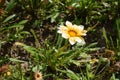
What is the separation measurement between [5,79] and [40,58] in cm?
28

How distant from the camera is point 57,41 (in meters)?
2.41

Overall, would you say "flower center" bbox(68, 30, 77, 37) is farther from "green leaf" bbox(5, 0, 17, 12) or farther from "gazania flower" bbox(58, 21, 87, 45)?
"green leaf" bbox(5, 0, 17, 12)

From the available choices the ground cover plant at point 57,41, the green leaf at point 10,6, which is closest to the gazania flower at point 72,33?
the ground cover plant at point 57,41

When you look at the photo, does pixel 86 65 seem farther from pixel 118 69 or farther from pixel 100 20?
pixel 100 20

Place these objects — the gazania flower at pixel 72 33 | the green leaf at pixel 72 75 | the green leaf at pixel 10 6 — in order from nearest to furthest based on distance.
A: the gazania flower at pixel 72 33 < the green leaf at pixel 72 75 < the green leaf at pixel 10 6

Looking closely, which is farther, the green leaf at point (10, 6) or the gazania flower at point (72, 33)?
the green leaf at point (10, 6)

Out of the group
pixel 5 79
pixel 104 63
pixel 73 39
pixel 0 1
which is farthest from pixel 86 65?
pixel 0 1

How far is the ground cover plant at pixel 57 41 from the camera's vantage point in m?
2.29

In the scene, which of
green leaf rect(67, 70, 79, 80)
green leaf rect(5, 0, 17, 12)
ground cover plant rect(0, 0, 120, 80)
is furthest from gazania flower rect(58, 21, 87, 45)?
green leaf rect(5, 0, 17, 12)

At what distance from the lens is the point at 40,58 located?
7.56ft

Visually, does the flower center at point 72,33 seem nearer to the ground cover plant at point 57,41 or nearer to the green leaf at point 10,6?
the ground cover plant at point 57,41

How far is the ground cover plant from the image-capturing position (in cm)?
229

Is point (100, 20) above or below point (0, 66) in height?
above

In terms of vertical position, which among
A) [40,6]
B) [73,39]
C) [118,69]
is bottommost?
[118,69]
